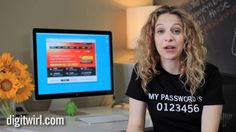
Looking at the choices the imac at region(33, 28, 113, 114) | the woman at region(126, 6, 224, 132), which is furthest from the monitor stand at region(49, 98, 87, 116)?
the woman at region(126, 6, 224, 132)

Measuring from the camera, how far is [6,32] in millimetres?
2236

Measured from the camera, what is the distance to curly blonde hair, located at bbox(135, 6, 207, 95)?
1.59 meters

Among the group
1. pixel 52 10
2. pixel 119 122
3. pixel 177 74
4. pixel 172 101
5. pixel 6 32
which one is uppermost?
pixel 52 10

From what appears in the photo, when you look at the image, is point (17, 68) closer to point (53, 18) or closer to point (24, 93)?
point (24, 93)

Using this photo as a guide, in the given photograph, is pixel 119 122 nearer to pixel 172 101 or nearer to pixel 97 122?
pixel 97 122

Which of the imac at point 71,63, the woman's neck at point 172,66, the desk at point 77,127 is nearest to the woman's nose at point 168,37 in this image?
the woman's neck at point 172,66

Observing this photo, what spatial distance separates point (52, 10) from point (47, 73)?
47 cm

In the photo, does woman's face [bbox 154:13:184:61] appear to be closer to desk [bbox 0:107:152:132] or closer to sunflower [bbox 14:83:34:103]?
desk [bbox 0:107:152:132]

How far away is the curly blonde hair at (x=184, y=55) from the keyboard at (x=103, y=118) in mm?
390

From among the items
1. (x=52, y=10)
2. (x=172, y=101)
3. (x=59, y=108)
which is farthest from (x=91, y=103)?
(x=172, y=101)

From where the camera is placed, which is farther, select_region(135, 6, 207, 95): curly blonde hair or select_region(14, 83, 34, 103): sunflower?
select_region(14, 83, 34, 103): sunflower

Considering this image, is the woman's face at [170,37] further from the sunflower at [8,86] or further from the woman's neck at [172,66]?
the sunflower at [8,86]

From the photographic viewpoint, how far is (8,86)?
6.29 feet

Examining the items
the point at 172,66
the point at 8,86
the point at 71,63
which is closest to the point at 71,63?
the point at 71,63
